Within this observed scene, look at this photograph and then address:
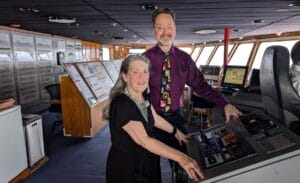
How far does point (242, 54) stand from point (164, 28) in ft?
27.6

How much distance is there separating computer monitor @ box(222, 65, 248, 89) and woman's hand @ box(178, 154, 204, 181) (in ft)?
12.1

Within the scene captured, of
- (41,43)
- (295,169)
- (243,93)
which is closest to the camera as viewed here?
(295,169)

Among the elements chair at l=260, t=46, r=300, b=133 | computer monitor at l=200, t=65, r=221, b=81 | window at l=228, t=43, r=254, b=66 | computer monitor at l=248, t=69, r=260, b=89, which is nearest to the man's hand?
chair at l=260, t=46, r=300, b=133

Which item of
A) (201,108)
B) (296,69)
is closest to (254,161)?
(296,69)

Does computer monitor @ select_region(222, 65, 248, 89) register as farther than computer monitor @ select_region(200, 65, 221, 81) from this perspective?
No

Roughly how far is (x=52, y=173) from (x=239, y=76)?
351cm

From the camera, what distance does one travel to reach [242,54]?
30.4 ft

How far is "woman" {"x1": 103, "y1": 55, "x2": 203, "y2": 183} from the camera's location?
4.50ft

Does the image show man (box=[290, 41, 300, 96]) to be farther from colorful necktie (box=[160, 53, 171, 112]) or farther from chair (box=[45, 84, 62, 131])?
chair (box=[45, 84, 62, 131])

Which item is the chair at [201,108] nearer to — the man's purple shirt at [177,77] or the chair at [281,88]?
the man's purple shirt at [177,77]

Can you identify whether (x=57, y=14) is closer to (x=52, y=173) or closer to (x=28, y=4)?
(x=28, y=4)

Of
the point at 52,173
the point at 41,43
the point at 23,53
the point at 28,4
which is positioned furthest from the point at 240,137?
the point at 41,43

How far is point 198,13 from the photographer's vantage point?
163 inches

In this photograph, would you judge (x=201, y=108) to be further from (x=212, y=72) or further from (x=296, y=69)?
(x=296, y=69)
